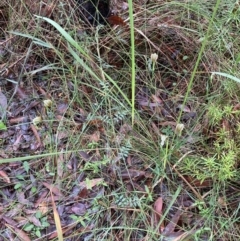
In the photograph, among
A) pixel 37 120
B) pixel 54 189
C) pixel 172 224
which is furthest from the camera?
pixel 37 120

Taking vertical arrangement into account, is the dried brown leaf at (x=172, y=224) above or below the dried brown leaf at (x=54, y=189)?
above

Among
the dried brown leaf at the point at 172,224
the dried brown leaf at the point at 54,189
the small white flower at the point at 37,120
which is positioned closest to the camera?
the dried brown leaf at the point at 172,224

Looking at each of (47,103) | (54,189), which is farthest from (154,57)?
(54,189)

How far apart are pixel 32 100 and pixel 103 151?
401mm

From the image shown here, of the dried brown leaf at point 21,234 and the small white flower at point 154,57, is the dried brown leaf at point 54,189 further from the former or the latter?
the small white flower at point 154,57

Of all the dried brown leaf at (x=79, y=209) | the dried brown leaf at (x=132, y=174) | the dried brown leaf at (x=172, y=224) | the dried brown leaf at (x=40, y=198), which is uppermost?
the dried brown leaf at (x=132, y=174)

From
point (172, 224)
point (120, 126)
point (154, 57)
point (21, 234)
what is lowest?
point (21, 234)

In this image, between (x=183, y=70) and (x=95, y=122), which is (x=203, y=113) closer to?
(x=183, y=70)

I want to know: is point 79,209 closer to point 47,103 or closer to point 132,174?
point 132,174

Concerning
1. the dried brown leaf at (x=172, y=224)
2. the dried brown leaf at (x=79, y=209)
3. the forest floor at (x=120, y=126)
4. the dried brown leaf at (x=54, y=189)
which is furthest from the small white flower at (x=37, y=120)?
the dried brown leaf at (x=172, y=224)

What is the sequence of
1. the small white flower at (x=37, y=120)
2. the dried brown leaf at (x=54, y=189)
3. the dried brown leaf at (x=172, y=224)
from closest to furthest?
the dried brown leaf at (x=172, y=224)
the dried brown leaf at (x=54, y=189)
the small white flower at (x=37, y=120)

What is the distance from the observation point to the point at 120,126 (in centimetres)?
145

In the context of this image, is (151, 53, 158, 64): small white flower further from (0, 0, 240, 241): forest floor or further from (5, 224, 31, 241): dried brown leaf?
(5, 224, 31, 241): dried brown leaf

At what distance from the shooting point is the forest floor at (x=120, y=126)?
129 cm
